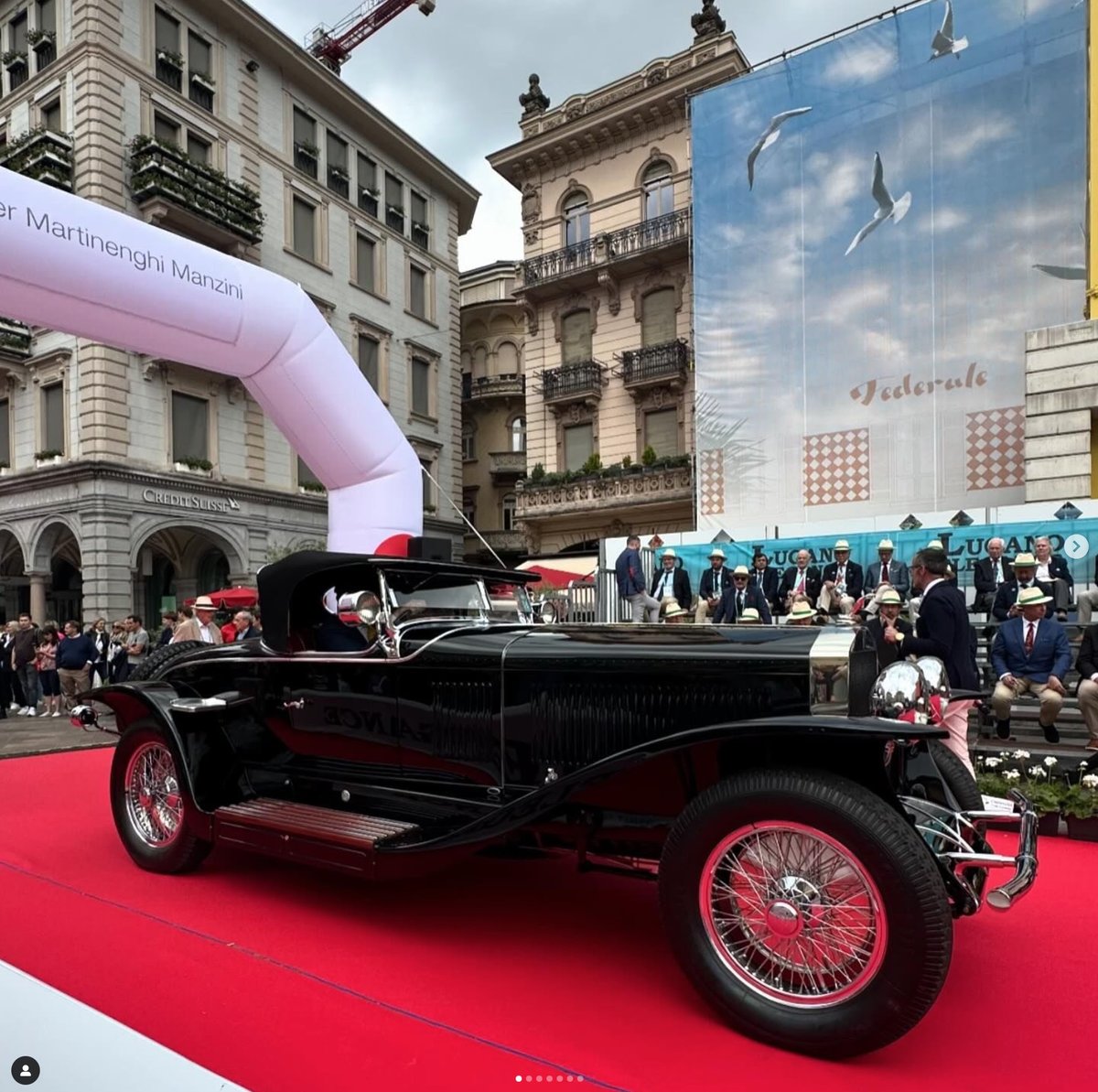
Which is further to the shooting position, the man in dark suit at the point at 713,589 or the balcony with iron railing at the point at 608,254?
the balcony with iron railing at the point at 608,254

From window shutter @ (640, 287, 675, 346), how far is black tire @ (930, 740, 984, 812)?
18.8 m

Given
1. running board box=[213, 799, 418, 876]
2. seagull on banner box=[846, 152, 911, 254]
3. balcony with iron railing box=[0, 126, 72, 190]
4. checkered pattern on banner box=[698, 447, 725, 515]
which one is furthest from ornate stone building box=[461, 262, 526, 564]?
running board box=[213, 799, 418, 876]

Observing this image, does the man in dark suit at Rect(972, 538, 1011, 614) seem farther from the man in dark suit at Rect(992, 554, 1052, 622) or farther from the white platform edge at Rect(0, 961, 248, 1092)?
the white platform edge at Rect(0, 961, 248, 1092)

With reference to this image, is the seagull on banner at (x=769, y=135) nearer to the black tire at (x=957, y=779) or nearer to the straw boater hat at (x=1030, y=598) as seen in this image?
the straw boater hat at (x=1030, y=598)

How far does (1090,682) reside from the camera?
6145 mm

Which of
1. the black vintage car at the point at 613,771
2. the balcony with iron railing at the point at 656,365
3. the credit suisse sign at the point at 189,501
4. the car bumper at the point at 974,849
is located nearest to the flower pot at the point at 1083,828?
the black vintage car at the point at 613,771

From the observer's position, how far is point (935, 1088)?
225 cm

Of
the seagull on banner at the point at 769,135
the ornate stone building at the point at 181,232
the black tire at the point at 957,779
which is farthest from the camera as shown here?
the ornate stone building at the point at 181,232

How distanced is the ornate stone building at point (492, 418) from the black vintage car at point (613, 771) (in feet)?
80.2

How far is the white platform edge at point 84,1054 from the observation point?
6.01ft

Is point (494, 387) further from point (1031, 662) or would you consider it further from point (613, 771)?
point (613, 771)

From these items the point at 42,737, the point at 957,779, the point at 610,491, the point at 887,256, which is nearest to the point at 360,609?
the point at 957,779

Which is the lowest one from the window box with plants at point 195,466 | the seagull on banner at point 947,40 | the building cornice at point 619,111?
the window box with plants at point 195,466

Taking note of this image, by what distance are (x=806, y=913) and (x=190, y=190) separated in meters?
21.4
